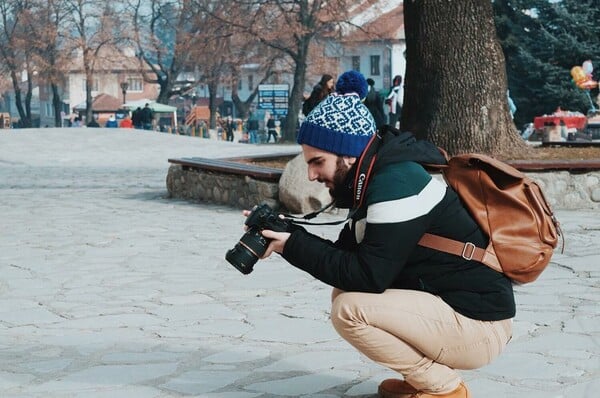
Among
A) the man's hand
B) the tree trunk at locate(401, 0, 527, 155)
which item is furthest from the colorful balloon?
the man's hand

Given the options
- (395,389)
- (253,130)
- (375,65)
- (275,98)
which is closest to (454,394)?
(395,389)

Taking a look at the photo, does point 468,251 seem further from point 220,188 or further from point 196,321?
point 220,188

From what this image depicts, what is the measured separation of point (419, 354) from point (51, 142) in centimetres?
2510

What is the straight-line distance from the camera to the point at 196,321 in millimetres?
6008

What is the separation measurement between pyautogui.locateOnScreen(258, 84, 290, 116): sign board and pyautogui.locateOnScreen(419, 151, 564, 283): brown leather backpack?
142 feet

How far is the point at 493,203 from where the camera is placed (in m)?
3.83

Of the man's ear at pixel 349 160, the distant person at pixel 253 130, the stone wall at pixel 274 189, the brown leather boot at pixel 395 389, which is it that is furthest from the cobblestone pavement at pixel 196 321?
the distant person at pixel 253 130

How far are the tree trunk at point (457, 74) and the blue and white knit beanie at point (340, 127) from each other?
8004 millimetres

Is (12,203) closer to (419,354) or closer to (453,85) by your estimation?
(453,85)

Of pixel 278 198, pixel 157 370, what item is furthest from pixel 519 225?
pixel 278 198

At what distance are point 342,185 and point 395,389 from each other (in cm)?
82

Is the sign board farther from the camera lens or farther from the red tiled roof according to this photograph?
the red tiled roof

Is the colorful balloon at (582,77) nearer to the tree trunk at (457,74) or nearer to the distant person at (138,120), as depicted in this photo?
Result: the distant person at (138,120)

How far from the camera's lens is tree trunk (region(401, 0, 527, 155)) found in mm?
11781
